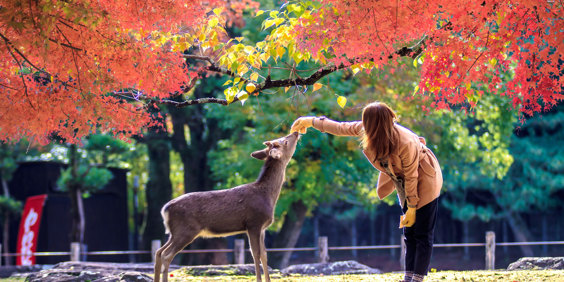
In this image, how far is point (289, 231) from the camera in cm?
1939

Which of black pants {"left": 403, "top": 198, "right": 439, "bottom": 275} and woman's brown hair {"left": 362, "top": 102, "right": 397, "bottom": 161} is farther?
black pants {"left": 403, "top": 198, "right": 439, "bottom": 275}

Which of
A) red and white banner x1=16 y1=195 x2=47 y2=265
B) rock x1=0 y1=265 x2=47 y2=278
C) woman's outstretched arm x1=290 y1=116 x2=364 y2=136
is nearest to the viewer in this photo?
woman's outstretched arm x1=290 y1=116 x2=364 y2=136

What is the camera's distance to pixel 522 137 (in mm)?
27312

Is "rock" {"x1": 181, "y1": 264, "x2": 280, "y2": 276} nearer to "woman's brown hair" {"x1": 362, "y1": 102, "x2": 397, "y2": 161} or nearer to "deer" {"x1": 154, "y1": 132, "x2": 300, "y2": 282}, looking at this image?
"deer" {"x1": 154, "y1": 132, "x2": 300, "y2": 282}

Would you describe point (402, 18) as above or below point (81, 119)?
above

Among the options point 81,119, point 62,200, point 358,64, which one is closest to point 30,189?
point 62,200

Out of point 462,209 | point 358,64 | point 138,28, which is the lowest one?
point 462,209

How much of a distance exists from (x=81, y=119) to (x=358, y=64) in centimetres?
319

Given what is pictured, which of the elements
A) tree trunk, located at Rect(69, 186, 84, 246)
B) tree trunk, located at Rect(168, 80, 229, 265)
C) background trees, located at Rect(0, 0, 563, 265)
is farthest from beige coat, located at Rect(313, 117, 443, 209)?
tree trunk, located at Rect(69, 186, 84, 246)

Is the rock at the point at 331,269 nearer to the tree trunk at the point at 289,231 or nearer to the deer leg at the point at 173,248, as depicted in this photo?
the deer leg at the point at 173,248

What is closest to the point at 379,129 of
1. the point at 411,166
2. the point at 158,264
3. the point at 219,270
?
the point at 411,166

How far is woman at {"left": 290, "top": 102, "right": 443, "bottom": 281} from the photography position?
203 inches

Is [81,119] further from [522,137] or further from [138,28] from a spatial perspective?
[522,137]

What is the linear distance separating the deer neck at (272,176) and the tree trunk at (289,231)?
12.3m
